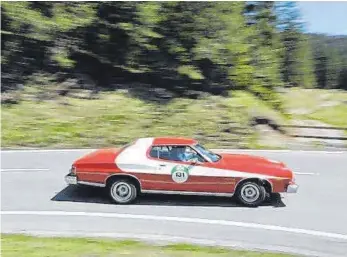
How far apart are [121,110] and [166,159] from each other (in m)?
8.84

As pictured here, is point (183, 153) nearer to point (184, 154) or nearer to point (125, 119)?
point (184, 154)

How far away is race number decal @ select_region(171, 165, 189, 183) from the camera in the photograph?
992 centimetres

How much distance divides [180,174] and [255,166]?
4.61 ft

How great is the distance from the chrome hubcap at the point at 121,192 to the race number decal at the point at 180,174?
0.86m

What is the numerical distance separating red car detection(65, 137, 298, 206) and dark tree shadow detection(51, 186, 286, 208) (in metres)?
0.23

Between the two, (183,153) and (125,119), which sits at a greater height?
(125,119)

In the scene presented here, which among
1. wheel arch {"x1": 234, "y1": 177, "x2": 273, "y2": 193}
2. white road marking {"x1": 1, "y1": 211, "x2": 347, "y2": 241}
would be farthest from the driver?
white road marking {"x1": 1, "y1": 211, "x2": 347, "y2": 241}

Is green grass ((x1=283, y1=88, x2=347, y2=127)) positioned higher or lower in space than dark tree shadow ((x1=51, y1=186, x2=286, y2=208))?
higher

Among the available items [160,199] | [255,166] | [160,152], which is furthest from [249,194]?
[160,152]

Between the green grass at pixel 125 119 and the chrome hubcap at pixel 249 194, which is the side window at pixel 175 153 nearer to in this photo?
the chrome hubcap at pixel 249 194

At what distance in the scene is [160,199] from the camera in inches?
405

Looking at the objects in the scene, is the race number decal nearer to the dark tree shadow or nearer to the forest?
the dark tree shadow

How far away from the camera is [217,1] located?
20.2m

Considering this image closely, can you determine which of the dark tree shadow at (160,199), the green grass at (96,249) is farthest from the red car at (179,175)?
the green grass at (96,249)
